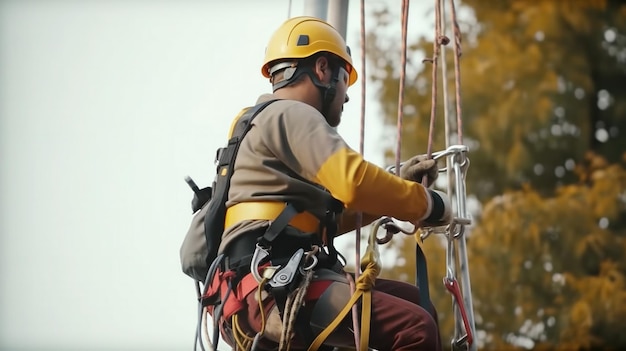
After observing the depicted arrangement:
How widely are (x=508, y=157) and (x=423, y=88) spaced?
946 mm

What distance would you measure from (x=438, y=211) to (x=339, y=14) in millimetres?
1335

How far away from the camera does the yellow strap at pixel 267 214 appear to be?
3.01 metres

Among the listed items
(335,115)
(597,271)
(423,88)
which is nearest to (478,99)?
(423,88)

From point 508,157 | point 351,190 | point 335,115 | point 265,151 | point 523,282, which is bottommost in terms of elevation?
point 351,190

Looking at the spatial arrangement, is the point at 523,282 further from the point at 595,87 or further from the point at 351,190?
the point at 351,190

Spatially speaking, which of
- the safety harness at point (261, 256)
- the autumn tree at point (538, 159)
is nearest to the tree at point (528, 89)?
the autumn tree at point (538, 159)

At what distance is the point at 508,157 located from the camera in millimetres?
8227

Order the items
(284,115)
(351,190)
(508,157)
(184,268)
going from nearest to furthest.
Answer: (351,190) < (284,115) < (184,268) < (508,157)

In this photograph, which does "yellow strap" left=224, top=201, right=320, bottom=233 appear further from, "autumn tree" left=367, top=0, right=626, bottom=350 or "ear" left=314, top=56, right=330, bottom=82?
"autumn tree" left=367, top=0, right=626, bottom=350

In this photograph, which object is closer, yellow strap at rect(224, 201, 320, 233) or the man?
the man

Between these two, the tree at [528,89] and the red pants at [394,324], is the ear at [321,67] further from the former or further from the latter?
the tree at [528,89]

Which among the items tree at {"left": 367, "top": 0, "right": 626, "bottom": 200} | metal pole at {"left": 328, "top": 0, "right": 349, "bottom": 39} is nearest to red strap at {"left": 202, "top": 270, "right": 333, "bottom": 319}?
metal pole at {"left": 328, "top": 0, "right": 349, "bottom": 39}

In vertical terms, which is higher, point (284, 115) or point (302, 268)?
point (284, 115)

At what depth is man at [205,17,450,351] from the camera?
2830 mm
